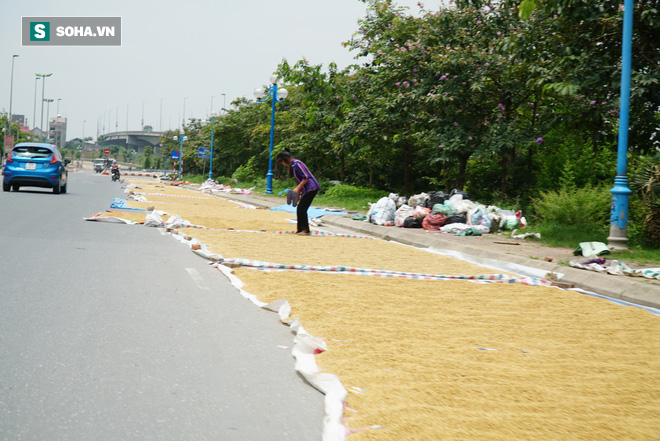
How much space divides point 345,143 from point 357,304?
66.1 ft

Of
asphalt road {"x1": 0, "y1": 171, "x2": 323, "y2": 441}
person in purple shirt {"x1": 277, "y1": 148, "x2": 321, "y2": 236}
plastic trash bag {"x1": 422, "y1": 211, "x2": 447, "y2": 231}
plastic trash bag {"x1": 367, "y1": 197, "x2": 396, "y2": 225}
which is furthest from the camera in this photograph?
plastic trash bag {"x1": 367, "y1": 197, "x2": 396, "y2": 225}

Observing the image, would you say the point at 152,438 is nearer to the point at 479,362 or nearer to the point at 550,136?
the point at 479,362

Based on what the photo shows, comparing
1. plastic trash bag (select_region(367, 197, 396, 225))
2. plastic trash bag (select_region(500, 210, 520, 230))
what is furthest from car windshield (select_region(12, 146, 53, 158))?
plastic trash bag (select_region(500, 210, 520, 230))

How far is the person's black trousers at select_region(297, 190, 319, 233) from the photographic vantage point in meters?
13.8

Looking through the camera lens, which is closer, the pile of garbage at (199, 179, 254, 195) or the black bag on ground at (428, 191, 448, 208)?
the black bag on ground at (428, 191, 448, 208)

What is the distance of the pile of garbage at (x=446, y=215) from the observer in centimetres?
1520

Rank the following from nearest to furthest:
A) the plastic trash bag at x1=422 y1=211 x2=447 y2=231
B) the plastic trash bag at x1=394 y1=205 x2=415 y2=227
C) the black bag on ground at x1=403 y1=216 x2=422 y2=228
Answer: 1. the plastic trash bag at x1=422 y1=211 x2=447 y2=231
2. the black bag on ground at x1=403 y1=216 x2=422 y2=228
3. the plastic trash bag at x1=394 y1=205 x2=415 y2=227

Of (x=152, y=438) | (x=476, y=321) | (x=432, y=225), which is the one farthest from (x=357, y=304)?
(x=432, y=225)

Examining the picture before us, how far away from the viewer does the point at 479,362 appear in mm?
4488

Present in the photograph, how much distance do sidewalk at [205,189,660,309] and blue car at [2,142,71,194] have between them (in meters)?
11.8

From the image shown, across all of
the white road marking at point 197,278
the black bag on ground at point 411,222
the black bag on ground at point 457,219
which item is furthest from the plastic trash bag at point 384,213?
the white road marking at point 197,278

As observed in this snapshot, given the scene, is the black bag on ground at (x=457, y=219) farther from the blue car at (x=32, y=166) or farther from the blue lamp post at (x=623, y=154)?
the blue car at (x=32, y=166)

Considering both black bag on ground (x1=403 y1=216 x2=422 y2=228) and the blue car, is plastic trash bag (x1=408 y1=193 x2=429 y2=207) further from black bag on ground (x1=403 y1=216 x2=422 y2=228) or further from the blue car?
the blue car

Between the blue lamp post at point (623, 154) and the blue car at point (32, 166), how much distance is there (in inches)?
760
